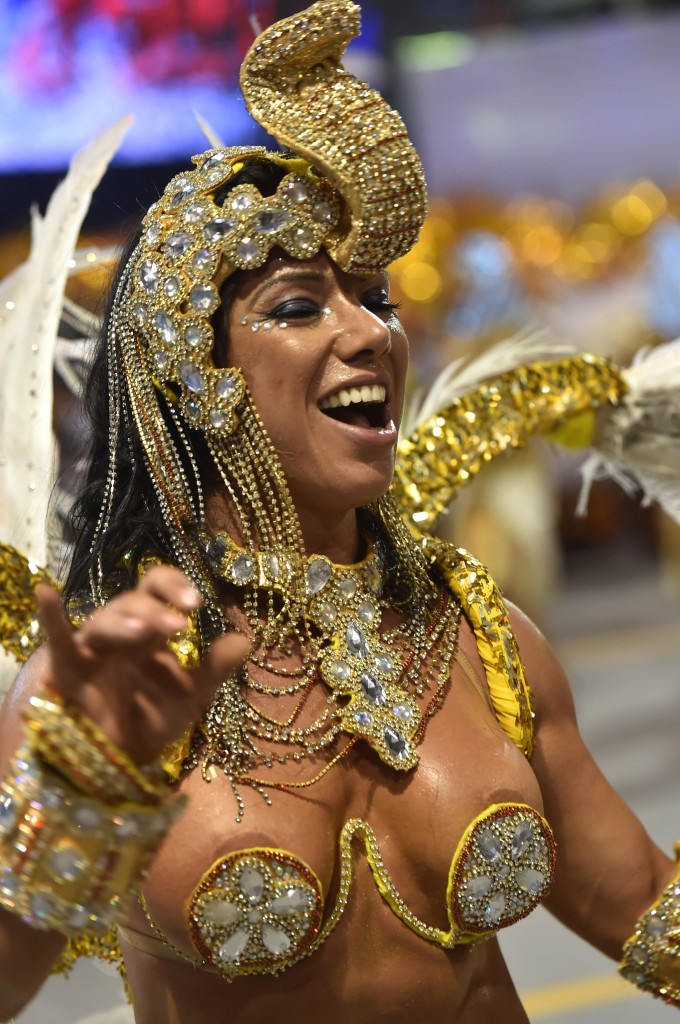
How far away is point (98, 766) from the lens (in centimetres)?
108

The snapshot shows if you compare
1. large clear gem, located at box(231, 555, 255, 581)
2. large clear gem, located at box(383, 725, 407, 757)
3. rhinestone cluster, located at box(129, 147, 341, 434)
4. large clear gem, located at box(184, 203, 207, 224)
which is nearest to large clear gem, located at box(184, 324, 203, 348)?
rhinestone cluster, located at box(129, 147, 341, 434)

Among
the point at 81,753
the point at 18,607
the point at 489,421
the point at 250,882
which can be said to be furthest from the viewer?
the point at 489,421

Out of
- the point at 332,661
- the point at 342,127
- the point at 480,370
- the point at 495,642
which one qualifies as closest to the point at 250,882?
the point at 332,661

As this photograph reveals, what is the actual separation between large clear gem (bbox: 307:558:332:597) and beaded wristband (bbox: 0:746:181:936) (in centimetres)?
36

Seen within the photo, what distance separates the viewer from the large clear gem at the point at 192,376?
4.47ft

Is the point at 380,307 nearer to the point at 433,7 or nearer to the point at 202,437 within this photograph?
the point at 202,437

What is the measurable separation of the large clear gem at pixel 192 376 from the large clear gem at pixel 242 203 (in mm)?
159

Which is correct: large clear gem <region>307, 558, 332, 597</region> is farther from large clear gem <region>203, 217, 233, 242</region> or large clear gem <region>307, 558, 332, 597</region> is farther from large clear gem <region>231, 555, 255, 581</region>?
large clear gem <region>203, 217, 233, 242</region>

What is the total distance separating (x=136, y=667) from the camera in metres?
1.10

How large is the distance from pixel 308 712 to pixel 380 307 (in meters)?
0.43

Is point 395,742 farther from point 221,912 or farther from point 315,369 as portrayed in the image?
point 315,369

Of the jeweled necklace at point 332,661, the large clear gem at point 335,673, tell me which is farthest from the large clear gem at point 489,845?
the large clear gem at point 335,673

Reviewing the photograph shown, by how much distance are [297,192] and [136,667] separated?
0.53 metres

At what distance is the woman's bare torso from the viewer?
4.33 feet
